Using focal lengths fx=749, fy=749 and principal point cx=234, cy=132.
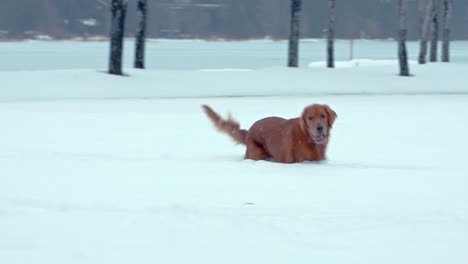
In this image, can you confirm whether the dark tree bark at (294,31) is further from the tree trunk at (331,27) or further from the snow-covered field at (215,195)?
the snow-covered field at (215,195)

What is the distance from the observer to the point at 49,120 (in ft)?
43.4

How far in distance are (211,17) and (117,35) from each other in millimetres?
35287

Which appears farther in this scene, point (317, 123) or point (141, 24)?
point (141, 24)

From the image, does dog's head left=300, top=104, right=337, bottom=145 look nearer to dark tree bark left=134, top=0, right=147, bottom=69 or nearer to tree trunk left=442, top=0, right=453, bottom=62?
dark tree bark left=134, top=0, right=147, bottom=69

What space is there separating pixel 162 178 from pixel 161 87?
1512cm

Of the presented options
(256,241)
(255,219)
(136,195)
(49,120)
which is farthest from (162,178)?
(49,120)

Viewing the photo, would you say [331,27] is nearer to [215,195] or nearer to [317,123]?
[317,123]

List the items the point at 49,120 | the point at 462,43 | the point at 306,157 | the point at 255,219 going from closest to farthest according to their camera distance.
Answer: the point at 255,219 → the point at 306,157 → the point at 49,120 → the point at 462,43

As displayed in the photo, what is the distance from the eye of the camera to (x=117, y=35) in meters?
22.8

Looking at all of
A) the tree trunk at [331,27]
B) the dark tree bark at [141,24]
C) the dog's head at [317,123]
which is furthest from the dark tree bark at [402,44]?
the dog's head at [317,123]

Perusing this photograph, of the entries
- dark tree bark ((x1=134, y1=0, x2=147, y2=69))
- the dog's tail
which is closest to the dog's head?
the dog's tail

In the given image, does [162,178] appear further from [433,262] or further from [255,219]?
[433,262]

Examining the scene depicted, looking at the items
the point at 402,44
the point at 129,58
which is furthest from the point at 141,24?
the point at 129,58

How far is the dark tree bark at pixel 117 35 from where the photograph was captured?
2236 cm
